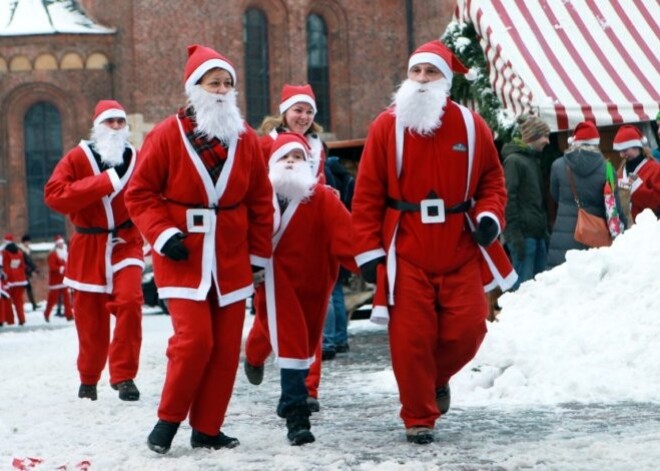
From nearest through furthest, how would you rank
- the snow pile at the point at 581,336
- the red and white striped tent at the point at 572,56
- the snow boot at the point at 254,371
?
the snow boot at the point at 254,371
the snow pile at the point at 581,336
the red and white striped tent at the point at 572,56

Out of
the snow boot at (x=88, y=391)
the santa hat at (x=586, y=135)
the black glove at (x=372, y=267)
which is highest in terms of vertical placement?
the santa hat at (x=586, y=135)

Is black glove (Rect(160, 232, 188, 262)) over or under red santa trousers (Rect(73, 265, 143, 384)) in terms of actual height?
over

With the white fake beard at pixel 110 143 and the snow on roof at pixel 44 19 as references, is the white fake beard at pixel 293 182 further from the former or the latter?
the snow on roof at pixel 44 19

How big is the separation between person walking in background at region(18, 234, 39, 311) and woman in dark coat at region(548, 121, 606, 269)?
18.8 meters

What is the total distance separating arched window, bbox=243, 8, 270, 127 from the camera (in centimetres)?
3509

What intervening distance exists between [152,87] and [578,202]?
23.0 meters

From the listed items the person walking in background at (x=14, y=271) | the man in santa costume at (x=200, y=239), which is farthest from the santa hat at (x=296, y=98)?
the person walking in background at (x=14, y=271)

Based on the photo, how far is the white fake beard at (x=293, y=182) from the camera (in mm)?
7332

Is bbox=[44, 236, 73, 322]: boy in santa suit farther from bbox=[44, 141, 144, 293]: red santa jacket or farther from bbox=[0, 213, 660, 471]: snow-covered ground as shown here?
bbox=[44, 141, 144, 293]: red santa jacket

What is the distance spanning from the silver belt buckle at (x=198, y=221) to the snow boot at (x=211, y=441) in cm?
106

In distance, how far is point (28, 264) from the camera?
30047mm

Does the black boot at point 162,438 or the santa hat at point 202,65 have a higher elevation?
the santa hat at point 202,65

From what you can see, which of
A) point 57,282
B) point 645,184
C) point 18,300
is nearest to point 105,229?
point 645,184

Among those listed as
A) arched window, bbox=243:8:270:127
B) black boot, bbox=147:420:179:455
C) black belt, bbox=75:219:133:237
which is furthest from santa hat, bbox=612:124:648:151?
arched window, bbox=243:8:270:127
